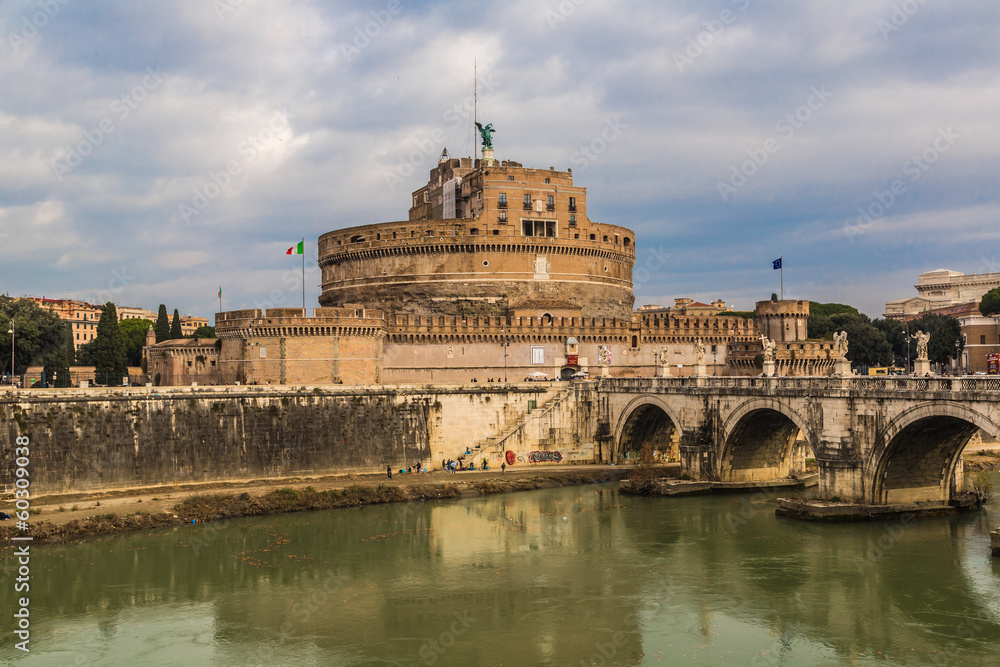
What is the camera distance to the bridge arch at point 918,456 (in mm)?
32250

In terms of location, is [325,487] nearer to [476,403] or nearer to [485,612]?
[476,403]

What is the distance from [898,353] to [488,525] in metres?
72.5

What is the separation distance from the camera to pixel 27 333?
65500mm

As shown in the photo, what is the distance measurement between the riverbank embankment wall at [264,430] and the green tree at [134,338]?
52.7m

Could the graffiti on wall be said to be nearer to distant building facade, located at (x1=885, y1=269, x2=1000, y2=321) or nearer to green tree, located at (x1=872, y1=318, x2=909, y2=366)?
green tree, located at (x1=872, y1=318, x2=909, y2=366)

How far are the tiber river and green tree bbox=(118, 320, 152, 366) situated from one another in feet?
207

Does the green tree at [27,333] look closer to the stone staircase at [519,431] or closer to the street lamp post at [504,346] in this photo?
the street lamp post at [504,346]

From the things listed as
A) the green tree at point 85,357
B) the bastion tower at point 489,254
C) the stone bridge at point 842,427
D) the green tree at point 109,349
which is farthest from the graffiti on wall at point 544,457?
the green tree at point 85,357

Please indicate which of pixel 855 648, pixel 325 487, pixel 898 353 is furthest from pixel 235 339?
pixel 898 353

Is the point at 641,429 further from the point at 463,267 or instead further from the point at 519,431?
the point at 463,267

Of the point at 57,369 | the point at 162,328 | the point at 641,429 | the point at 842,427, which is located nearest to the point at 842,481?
the point at 842,427

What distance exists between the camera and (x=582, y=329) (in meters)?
62.8

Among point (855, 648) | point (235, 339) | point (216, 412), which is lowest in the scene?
point (855, 648)

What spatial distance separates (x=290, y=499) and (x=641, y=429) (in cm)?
2164
